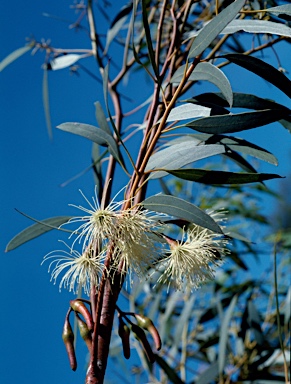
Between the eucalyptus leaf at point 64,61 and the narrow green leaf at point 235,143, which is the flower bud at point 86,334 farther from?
the eucalyptus leaf at point 64,61

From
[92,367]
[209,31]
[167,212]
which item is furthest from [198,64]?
[92,367]

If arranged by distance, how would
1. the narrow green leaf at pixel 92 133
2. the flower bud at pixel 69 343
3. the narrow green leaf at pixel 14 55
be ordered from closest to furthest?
the flower bud at pixel 69 343 → the narrow green leaf at pixel 92 133 → the narrow green leaf at pixel 14 55

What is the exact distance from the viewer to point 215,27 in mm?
584

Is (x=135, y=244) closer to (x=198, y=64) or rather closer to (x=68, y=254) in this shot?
(x=68, y=254)

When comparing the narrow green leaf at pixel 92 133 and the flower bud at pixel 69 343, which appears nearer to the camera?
the flower bud at pixel 69 343

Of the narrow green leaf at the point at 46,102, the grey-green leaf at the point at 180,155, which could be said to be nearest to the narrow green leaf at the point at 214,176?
the grey-green leaf at the point at 180,155

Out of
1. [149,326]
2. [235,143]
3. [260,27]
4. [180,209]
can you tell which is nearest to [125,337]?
[149,326]

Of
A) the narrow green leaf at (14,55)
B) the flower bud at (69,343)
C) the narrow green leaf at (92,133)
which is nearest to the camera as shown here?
the flower bud at (69,343)

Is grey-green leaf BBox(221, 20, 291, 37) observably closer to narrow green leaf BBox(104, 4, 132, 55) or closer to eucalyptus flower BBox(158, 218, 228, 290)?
eucalyptus flower BBox(158, 218, 228, 290)

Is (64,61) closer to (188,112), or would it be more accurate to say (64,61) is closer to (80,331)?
(188,112)

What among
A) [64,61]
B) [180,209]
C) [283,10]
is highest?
[64,61]

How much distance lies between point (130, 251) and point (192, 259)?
0.07 meters

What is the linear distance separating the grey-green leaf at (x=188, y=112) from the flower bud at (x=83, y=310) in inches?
9.0

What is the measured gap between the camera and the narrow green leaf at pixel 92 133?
647mm
